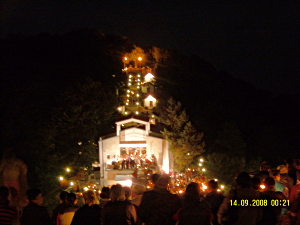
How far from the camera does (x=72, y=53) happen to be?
131 feet

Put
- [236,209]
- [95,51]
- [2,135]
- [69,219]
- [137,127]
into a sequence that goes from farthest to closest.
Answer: [95,51], [137,127], [2,135], [69,219], [236,209]

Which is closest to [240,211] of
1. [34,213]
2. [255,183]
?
[255,183]

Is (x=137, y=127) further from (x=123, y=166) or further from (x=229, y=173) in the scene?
(x=229, y=173)

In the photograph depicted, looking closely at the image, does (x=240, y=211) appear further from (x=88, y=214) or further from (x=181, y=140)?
(x=181, y=140)

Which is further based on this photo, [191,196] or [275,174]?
[275,174]

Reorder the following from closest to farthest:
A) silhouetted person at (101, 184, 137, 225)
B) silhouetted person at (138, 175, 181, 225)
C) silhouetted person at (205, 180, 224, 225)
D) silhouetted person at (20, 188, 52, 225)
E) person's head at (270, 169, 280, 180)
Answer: silhouetted person at (138, 175, 181, 225)
silhouetted person at (101, 184, 137, 225)
silhouetted person at (20, 188, 52, 225)
silhouetted person at (205, 180, 224, 225)
person's head at (270, 169, 280, 180)

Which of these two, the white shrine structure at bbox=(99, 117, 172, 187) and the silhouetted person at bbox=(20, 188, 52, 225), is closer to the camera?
the silhouetted person at bbox=(20, 188, 52, 225)

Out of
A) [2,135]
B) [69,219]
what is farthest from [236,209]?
[2,135]

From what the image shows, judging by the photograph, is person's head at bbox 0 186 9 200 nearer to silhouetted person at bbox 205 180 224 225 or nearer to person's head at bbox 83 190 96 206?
person's head at bbox 83 190 96 206

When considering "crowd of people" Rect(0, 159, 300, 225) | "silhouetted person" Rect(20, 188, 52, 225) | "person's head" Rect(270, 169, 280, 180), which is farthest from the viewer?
"person's head" Rect(270, 169, 280, 180)

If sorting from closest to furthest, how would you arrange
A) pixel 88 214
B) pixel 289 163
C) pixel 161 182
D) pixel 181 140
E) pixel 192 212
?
pixel 192 212 → pixel 161 182 → pixel 88 214 → pixel 289 163 → pixel 181 140

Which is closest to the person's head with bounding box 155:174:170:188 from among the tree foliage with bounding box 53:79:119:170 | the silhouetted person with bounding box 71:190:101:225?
the silhouetted person with bounding box 71:190:101:225

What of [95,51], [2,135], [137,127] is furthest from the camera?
[95,51]

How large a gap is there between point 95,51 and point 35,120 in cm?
2708
